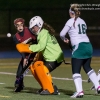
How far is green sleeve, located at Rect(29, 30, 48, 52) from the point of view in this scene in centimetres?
1159

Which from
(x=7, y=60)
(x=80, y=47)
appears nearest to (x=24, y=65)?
(x=80, y=47)

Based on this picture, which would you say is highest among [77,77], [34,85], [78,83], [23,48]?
[23,48]

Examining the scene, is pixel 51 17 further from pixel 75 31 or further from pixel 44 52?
pixel 75 31

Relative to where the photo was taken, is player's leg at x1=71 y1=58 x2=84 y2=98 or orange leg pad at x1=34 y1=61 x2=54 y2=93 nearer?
player's leg at x1=71 y1=58 x2=84 y2=98

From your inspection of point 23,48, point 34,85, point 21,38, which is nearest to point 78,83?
point 23,48

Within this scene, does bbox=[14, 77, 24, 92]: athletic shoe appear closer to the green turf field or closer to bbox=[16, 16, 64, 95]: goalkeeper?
the green turf field

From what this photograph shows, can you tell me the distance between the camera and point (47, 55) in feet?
39.2

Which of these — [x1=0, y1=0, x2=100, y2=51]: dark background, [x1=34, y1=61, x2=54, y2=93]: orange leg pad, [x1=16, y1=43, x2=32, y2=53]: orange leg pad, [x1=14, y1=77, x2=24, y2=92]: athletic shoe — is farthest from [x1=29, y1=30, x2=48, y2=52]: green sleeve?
[x1=0, y1=0, x2=100, y2=51]: dark background

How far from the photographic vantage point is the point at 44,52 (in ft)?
39.1

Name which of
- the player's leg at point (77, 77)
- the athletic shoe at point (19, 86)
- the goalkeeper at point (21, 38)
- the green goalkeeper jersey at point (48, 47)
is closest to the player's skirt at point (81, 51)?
the player's leg at point (77, 77)

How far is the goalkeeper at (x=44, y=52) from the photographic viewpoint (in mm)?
11766

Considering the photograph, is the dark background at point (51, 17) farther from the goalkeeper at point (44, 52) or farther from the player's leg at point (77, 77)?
the player's leg at point (77, 77)

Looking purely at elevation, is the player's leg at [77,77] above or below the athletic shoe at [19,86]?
above

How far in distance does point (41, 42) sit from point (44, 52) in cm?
31
